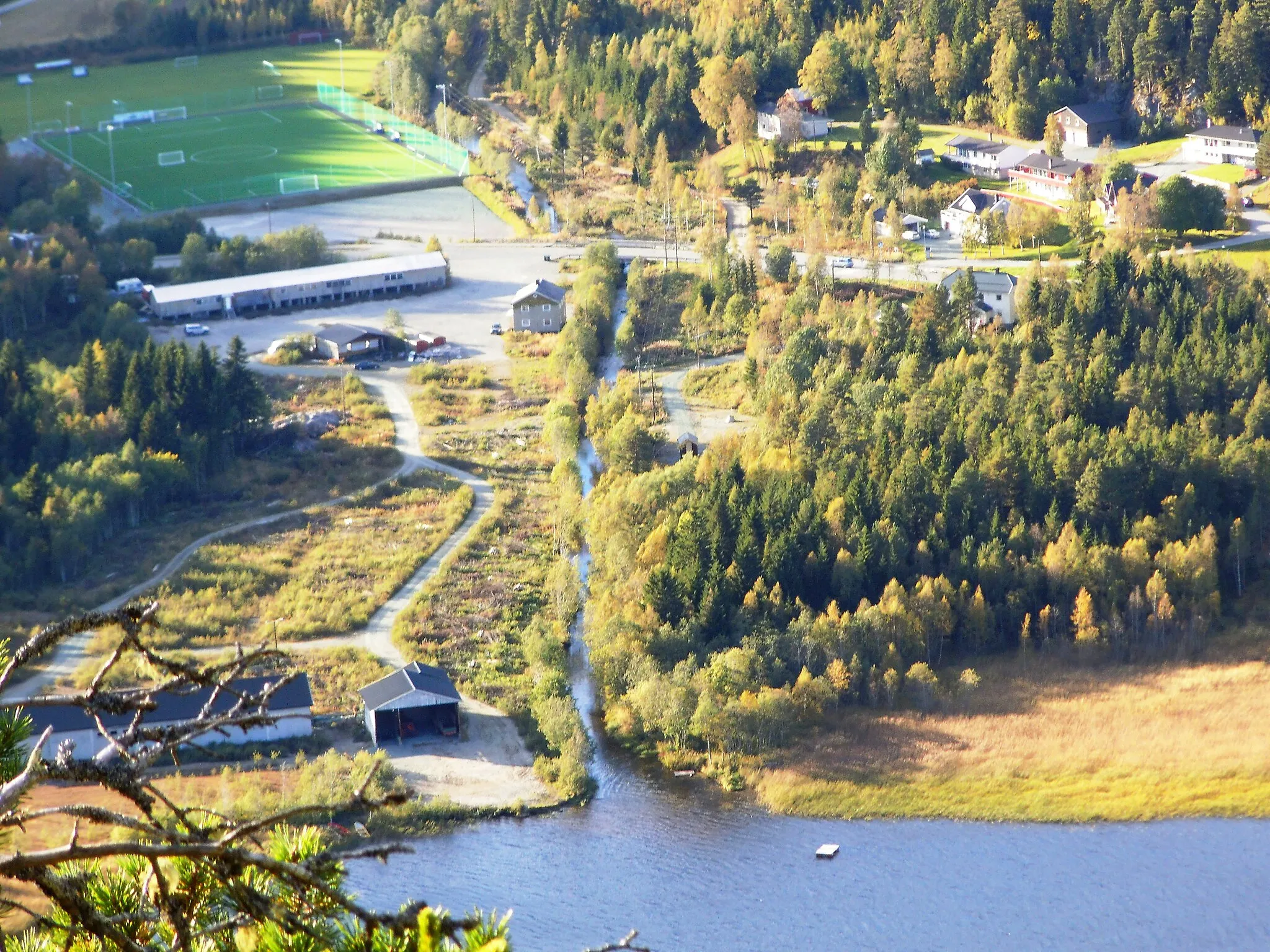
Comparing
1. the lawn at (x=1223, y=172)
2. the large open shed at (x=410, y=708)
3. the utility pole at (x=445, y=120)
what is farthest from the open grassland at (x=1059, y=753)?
the utility pole at (x=445, y=120)

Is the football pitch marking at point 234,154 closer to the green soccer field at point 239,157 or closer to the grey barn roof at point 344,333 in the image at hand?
the green soccer field at point 239,157

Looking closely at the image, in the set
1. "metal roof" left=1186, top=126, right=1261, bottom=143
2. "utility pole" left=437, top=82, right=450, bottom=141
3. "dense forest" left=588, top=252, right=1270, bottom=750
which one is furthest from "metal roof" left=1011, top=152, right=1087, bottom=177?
"utility pole" left=437, top=82, right=450, bottom=141

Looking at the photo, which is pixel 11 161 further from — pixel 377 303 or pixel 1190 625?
pixel 1190 625

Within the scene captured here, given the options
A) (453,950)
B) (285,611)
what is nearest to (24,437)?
(285,611)

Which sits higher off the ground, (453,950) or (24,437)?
(453,950)

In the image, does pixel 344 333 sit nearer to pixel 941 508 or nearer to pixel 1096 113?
pixel 941 508

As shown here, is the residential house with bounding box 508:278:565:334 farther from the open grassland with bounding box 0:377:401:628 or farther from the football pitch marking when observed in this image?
the football pitch marking
